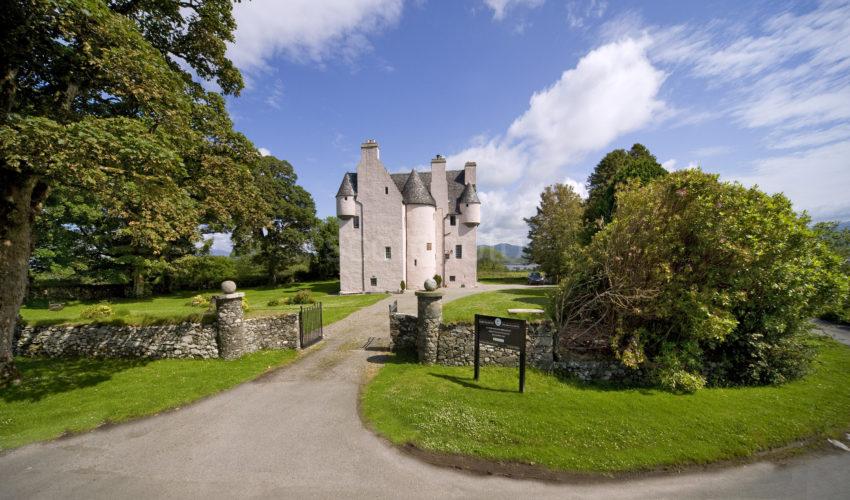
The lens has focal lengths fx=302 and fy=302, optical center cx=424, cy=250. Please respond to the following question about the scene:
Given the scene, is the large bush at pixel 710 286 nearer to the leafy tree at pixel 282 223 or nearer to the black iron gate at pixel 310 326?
the black iron gate at pixel 310 326

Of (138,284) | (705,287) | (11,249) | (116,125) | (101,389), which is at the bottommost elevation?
(101,389)

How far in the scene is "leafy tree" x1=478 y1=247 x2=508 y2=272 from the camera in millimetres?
57644

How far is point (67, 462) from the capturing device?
604cm

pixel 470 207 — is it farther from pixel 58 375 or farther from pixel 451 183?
pixel 58 375

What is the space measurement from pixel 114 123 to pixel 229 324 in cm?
716

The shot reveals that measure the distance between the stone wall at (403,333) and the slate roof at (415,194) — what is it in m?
20.3

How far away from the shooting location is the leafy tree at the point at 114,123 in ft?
22.6

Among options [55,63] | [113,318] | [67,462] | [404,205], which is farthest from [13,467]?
[404,205]

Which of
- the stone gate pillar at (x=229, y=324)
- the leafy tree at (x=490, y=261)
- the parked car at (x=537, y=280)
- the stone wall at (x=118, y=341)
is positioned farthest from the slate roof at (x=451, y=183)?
the stone wall at (x=118, y=341)

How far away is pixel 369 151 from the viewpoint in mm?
30391

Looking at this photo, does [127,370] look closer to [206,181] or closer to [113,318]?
[113,318]

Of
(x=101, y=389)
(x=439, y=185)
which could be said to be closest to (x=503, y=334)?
(x=101, y=389)

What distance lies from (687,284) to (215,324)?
55.5 feet

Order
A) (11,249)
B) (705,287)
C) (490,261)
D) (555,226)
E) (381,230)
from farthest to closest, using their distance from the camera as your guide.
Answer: (490,261) < (555,226) < (381,230) < (705,287) < (11,249)
